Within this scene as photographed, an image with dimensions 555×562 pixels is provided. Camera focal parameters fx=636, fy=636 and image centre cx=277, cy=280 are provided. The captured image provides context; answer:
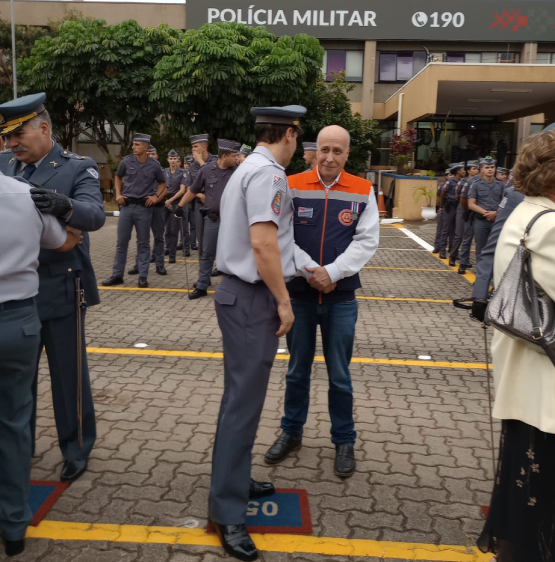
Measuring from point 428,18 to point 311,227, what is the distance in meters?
35.1

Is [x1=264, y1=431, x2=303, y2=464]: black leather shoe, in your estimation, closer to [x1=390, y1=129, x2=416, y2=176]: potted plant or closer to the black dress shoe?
the black dress shoe

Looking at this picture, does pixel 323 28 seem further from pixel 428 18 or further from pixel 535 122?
pixel 535 122

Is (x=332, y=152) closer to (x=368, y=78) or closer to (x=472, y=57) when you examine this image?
(x=368, y=78)

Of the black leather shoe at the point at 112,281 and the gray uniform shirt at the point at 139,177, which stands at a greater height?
the gray uniform shirt at the point at 139,177

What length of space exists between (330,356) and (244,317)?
1.01 metres

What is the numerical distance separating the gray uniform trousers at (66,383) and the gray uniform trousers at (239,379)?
107cm

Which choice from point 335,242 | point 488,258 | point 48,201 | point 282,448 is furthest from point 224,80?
point 48,201

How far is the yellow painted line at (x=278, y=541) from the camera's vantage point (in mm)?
3029

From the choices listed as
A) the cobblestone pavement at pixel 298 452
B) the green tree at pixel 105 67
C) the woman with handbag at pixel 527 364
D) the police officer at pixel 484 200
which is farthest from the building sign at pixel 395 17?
the woman with handbag at pixel 527 364

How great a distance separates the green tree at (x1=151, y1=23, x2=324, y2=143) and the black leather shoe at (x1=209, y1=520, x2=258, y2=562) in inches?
854

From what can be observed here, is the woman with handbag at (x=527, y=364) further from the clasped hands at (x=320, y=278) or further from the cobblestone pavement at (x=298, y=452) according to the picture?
the clasped hands at (x=320, y=278)

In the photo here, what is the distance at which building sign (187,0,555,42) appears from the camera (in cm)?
3456

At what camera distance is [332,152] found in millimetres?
3674

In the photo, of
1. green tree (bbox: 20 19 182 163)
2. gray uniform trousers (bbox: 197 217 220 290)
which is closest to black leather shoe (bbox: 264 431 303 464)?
gray uniform trousers (bbox: 197 217 220 290)
